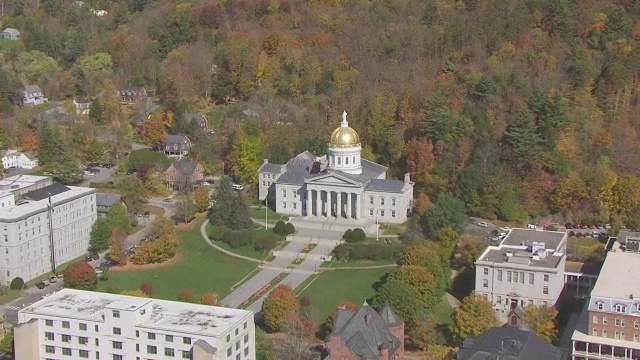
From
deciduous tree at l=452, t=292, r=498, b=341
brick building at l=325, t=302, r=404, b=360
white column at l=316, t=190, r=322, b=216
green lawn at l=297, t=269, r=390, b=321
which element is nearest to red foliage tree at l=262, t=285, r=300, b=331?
green lawn at l=297, t=269, r=390, b=321

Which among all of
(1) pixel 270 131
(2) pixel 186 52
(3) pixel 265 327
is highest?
(2) pixel 186 52

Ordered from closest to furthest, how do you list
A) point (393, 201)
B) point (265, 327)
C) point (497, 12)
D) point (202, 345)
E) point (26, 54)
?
point (202, 345)
point (265, 327)
point (393, 201)
point (497, 12)
point (26, 54)

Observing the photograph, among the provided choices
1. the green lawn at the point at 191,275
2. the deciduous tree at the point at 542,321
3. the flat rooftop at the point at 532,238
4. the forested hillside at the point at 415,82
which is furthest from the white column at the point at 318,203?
the deciduous tree at the point at 542,321

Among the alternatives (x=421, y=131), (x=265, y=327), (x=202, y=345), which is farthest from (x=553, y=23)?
(x=202, y=345)

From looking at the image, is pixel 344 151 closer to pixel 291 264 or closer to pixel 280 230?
pixel 280 230

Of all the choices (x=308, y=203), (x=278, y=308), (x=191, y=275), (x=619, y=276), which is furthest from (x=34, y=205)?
(x=619, y=276)

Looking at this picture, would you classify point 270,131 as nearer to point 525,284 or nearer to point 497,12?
point 497,12

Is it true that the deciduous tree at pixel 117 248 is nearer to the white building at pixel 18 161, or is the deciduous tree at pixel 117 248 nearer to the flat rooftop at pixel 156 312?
the flat rooftop at pixel 156 312
